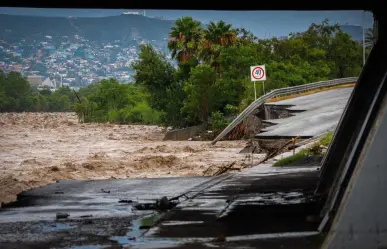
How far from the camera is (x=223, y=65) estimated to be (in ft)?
243

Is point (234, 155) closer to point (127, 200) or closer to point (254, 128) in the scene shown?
point (254, 128)

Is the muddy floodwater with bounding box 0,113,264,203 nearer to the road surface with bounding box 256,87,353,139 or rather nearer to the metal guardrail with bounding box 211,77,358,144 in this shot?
the metal guardrail with bounding box 211,77,358,144

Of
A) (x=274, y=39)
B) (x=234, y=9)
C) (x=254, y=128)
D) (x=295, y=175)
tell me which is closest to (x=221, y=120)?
(x=254, y=128)

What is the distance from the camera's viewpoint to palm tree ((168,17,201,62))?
82.2 m

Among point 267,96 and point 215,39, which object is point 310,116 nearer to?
point 267,96

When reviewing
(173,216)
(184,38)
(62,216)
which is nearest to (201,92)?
(184,38)

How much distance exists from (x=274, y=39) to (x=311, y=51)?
7770 mm

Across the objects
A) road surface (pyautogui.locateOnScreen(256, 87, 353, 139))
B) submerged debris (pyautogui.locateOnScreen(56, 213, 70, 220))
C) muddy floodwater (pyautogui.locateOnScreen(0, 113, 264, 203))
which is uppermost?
road surface (pyautogui.locateOnScreen(256, 87, 353, 139))

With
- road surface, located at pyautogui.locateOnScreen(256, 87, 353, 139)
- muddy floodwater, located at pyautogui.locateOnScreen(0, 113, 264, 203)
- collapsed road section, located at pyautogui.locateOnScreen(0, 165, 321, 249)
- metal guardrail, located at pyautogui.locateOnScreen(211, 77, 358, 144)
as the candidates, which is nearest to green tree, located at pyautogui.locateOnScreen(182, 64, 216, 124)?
muddy floodwater, located at pyautogui.locateOnScreen(0, 113, 264, 203)

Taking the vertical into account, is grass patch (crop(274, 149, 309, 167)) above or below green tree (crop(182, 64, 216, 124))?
below

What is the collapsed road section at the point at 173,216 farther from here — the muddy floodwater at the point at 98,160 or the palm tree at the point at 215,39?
the palm tree at the point at 215,39

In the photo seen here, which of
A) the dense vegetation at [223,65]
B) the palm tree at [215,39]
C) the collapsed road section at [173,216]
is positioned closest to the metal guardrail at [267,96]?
the dense vegetation at [223,65]

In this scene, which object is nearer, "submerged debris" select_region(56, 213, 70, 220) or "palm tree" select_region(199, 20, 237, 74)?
"submerged debris" select_region(56, 213, 70, 220)

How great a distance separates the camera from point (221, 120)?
6594 cm
